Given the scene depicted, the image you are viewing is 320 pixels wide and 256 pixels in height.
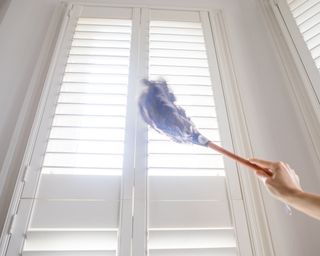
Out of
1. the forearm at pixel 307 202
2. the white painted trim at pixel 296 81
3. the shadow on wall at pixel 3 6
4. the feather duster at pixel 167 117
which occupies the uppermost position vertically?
the shadow on wall at pixel 3 6

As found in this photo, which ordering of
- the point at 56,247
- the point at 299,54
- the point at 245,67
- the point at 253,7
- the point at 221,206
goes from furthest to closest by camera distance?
the point at 253,7 < the point at 245,67 < the point at 299,54 < the point at 221,206 < the point at 56,247

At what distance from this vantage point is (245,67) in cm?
121

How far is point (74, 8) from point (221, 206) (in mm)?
1200

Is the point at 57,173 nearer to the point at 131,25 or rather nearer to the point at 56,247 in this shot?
the point at 56,247

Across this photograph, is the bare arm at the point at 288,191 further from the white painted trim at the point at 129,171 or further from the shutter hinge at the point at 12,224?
the shutter hinge at the point at 12,224

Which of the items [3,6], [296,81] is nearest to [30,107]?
[3,6]

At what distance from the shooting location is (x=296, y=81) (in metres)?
1.11

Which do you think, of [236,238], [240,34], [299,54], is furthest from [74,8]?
[236,238]

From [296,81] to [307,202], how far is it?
0.72m

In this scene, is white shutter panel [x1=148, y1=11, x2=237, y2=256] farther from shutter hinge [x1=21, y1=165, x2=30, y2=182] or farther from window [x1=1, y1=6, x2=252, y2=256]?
shutter hinge [x1=21, y1=165, x2=30, y2=182]

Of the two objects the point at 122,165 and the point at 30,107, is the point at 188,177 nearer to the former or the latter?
the point at 122,165

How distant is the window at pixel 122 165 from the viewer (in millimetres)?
787

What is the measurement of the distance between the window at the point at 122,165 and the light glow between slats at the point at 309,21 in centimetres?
42

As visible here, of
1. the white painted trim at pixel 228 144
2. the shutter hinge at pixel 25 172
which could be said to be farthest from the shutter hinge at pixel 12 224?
the white painted trim at pixel 228 144
